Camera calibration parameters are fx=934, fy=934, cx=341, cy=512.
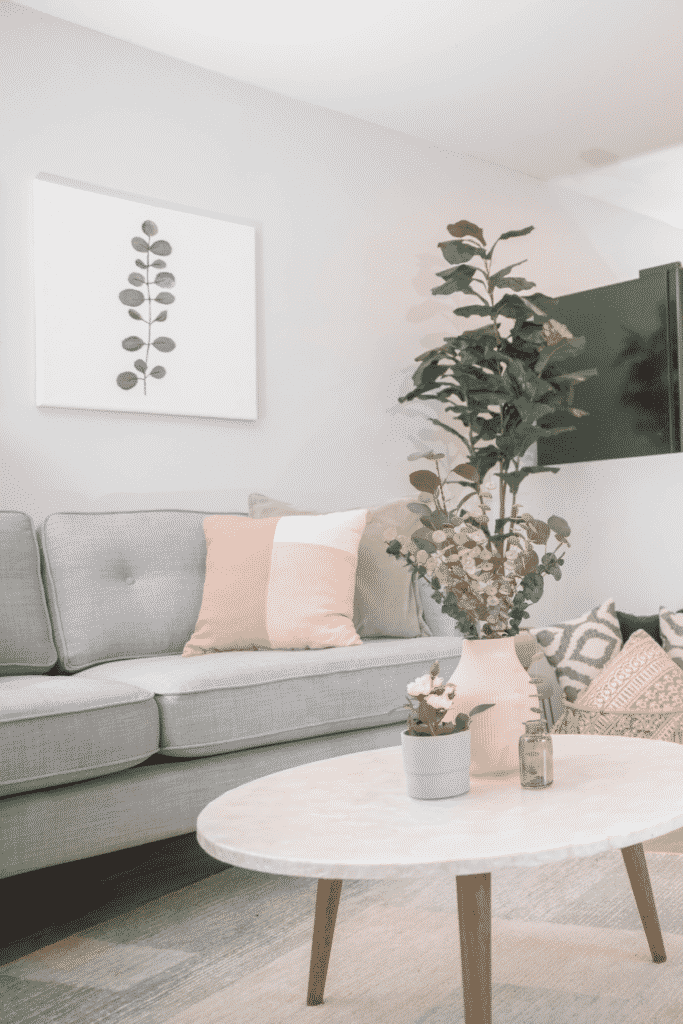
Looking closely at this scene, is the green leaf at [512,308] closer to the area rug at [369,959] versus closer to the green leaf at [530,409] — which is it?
the green leaf at [530,409]

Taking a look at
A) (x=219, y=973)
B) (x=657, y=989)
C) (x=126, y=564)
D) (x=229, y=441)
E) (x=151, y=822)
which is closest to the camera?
(x=657, y=989)

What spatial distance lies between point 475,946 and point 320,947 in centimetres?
47

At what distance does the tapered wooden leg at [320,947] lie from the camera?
150cm

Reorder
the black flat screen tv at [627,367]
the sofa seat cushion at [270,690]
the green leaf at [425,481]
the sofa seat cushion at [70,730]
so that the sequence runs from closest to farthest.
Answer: the green leaf at [425,481]
the sofa seat cushion at [70,730]
the sofa seat cushion at [270,690]
the black flat screen tv at [627,367]

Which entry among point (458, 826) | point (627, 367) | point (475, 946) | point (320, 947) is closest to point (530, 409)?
point (627, 367)

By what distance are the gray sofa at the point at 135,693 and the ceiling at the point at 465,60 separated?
1.71 m

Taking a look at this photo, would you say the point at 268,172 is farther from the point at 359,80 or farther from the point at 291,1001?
the point at 291,1001

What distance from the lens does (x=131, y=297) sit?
3.20 m

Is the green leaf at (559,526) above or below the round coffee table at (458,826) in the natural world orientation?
above

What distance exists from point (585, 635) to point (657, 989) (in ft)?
5.68

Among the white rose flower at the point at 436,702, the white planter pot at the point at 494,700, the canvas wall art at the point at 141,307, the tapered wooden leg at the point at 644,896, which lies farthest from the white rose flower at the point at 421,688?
the canvas wall art at the point at 141,307

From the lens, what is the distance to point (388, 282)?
404 centimetres

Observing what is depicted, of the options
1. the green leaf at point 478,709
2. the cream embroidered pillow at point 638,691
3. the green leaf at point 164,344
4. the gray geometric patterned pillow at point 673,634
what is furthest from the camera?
the green leaf at point 164,344

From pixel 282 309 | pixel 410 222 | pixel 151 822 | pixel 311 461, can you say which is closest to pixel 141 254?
pixel 282 309
